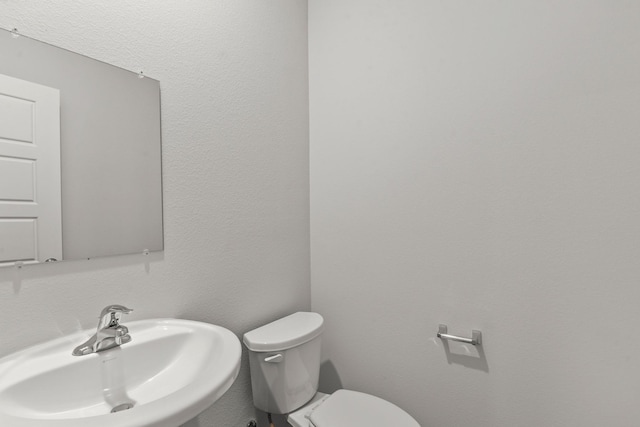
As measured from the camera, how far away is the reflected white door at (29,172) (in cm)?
75

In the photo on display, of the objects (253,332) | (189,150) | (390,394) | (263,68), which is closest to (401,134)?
(263,68)

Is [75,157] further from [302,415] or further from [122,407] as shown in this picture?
[302,415]

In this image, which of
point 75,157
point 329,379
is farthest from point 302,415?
point 75,157

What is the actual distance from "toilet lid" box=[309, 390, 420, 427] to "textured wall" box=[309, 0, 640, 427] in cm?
25

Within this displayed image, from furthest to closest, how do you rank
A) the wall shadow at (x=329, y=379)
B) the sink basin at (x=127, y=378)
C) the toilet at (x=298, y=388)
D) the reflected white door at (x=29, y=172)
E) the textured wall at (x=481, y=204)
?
the wall shadow at (x=329, y=379)
the toilet at (x=298, y=388)
the textured wall at (x=481, y=204)
the reflected white door at (x=29, y=172)
the sink basin at (x=127, y=378)

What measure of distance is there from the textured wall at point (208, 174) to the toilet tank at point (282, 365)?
0.32 feet

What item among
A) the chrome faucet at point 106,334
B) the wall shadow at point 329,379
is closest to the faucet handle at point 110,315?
the chrome faucet at point 106,334

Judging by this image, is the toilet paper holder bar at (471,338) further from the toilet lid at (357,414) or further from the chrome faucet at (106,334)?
the chrome faucet at (106,334)

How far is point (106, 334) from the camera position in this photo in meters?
0.83

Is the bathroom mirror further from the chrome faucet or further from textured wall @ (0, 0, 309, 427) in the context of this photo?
the chrome faucet

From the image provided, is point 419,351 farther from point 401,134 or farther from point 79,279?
point 79,279

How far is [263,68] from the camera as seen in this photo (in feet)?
4.69

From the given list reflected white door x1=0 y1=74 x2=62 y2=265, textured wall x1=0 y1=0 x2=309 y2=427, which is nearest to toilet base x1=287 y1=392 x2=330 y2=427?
textured wall x1=0 y1=0 x2=309 y2=427

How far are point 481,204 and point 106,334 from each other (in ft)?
4.36
